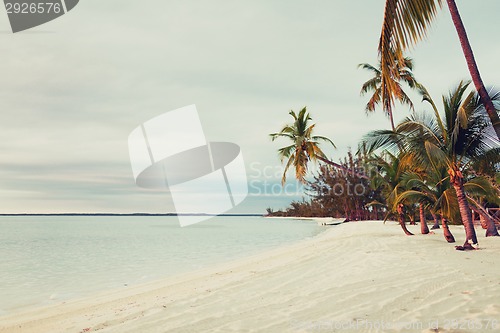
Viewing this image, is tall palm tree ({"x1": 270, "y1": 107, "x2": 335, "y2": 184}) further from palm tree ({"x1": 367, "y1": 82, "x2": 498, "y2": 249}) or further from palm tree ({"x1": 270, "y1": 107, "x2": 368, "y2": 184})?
palm tree ({"x1": 367, "y1": 82, "x2": 498, "y2": 249})

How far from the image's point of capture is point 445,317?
3391 mm

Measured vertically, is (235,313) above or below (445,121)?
Result: below

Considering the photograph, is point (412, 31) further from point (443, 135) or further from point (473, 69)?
point (443, 135)

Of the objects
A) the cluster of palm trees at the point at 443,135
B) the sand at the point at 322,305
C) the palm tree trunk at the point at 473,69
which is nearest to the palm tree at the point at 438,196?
the cluster of palm trees at the point at 443,135

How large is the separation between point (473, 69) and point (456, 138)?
394 centimetres

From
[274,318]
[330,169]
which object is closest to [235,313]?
[274,318]

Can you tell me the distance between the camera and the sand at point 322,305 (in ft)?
11.2

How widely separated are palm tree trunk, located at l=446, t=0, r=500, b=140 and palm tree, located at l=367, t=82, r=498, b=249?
8.79ft

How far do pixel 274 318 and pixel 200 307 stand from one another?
1293 millimetres

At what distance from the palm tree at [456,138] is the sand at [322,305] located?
264cm

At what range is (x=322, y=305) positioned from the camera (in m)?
4.12

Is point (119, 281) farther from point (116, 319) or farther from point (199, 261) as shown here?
point (116, 319)

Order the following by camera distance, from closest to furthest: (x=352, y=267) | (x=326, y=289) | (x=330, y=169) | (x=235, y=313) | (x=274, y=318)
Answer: (x=274, y=318), (x=235, y=313), (x=326, y=289), (x=352, y=267), (x=330, y=169)

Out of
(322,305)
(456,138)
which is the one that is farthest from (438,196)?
(322,305)
